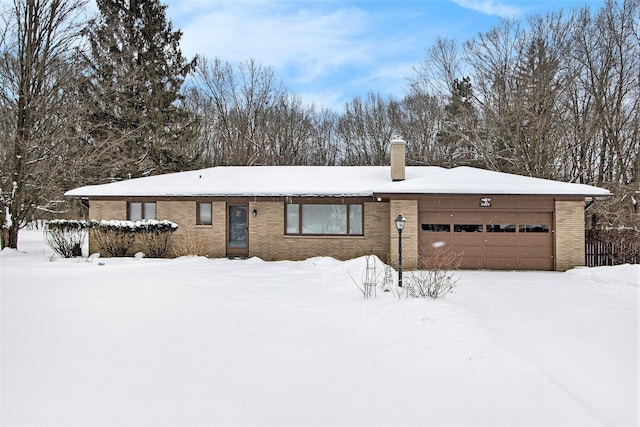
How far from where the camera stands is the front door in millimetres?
14906

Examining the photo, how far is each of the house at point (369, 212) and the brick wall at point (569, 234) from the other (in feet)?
0.11

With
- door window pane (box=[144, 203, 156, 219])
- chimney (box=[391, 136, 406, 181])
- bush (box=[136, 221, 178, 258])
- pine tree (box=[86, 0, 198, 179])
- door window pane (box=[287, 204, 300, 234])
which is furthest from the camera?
pine tree (box=[86, 0, 198, 179])

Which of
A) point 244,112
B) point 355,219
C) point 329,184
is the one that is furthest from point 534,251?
point 244,112

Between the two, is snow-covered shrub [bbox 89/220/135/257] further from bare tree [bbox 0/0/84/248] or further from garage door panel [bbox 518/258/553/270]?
garage door panel [bbox 518/258/553/270]

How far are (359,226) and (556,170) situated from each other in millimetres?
14647

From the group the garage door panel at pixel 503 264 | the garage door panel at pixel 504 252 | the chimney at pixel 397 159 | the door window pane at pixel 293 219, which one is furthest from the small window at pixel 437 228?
the door window pane at pixel 293 219

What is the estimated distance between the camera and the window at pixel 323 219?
14.5 meters

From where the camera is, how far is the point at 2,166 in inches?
680

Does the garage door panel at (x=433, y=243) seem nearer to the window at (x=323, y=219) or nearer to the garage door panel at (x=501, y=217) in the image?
the garage door panel at (x=501, y=217)

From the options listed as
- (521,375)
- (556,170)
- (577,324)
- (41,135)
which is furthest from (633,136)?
(41,135)

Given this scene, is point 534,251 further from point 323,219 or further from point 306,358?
point 306,358

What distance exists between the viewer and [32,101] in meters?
16.5

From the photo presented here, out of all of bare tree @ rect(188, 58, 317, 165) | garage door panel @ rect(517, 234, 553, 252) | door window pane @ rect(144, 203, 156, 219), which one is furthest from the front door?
bare tree @ rect(188, 58, 317, 165)

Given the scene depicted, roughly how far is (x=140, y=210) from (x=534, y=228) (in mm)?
14489
